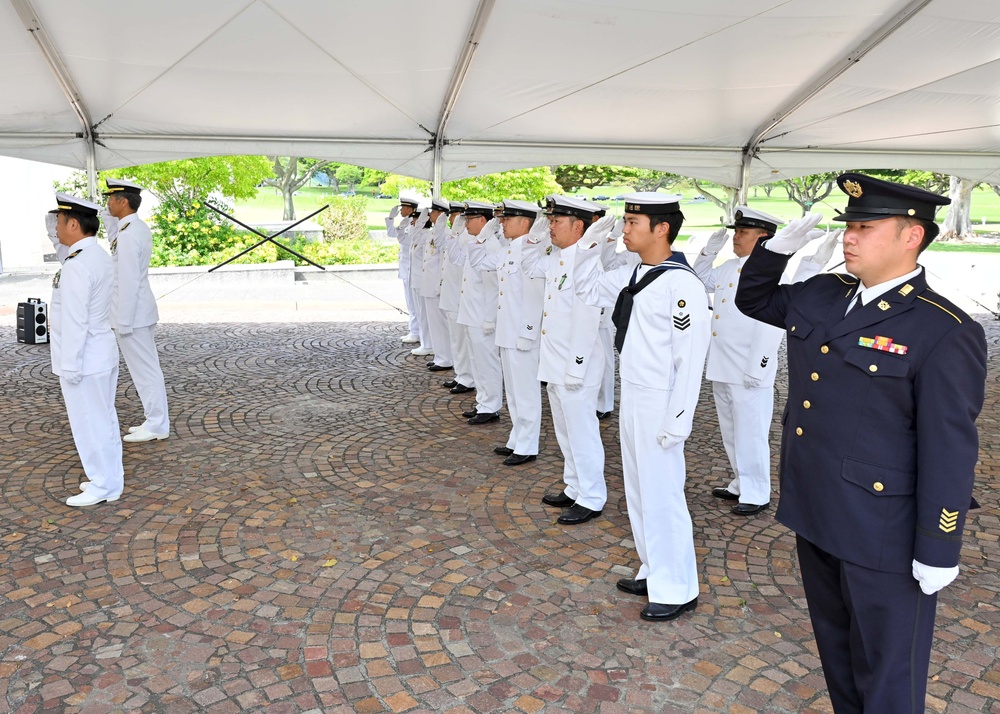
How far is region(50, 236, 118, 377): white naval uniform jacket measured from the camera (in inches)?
188

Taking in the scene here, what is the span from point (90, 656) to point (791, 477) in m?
2.98

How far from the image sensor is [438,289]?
8.90 m

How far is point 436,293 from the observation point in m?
8.96

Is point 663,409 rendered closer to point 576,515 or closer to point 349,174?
point 576,515

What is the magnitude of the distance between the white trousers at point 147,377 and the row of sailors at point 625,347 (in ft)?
8.70

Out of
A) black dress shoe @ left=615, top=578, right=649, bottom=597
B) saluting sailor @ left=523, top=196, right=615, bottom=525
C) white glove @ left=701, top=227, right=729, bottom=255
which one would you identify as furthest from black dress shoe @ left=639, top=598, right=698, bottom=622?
white glove @ left=701, top=227, right=729, bottom=255

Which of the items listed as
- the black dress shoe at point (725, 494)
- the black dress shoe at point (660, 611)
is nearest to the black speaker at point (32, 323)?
the black dress shoe at point (725, 494)

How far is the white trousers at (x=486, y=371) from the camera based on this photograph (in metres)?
7.09

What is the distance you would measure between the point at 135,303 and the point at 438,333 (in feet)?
11.6

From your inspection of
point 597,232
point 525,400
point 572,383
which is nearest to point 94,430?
point 525,400

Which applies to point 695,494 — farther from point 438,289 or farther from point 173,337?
point 173,337

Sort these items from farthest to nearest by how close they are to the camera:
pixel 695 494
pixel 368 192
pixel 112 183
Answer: pixel 368 192
pixel 112 183
pixel 695 494

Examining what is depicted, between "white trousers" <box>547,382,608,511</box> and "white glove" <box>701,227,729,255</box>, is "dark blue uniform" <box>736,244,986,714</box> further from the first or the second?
"white glove" <box>701,227,729,255</box>

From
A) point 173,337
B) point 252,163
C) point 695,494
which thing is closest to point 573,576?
point 695,494
